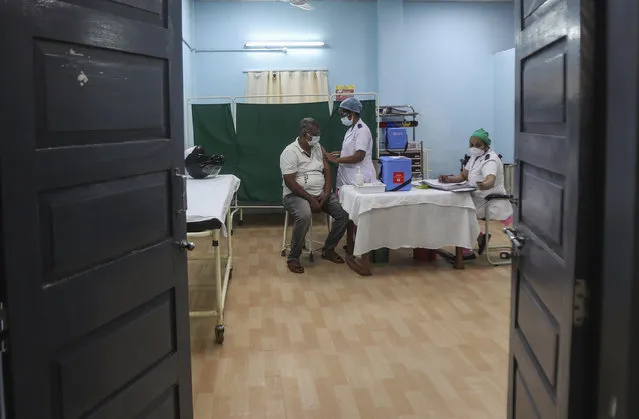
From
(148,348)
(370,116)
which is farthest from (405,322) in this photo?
(370,116)

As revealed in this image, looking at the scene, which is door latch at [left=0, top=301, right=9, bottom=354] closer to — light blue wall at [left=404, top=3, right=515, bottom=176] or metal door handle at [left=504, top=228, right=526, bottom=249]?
metal door handle at [left=504, top=228, right=526, bottom=249]

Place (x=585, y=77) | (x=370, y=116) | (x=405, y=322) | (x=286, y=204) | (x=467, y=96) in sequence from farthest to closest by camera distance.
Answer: (x=467, y=96), (x=370, y=116), (x=286, y=204), (x=405, y=322), (x=585, y=77)

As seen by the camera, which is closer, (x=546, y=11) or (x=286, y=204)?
(x=546, y=11)

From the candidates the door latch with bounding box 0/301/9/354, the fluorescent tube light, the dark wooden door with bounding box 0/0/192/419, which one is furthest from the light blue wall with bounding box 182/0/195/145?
the door latch with bounding box 0/301/9/354

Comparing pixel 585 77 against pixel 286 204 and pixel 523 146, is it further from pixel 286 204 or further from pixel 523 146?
pixel 286 204

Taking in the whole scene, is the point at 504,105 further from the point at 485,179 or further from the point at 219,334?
the point at 219,334

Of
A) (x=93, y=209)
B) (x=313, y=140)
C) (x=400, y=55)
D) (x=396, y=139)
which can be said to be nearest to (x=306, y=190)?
(x=313, y=140)

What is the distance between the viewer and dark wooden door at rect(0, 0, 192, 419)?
125cm

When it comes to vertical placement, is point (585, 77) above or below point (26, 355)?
above

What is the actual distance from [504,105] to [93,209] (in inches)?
295

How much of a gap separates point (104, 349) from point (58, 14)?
0.81m

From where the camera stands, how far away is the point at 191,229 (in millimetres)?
3230

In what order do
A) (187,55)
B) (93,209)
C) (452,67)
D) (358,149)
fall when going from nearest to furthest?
(93,209)
(358,149)
(187,55)
(452,67)

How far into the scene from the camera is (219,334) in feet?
11.4
